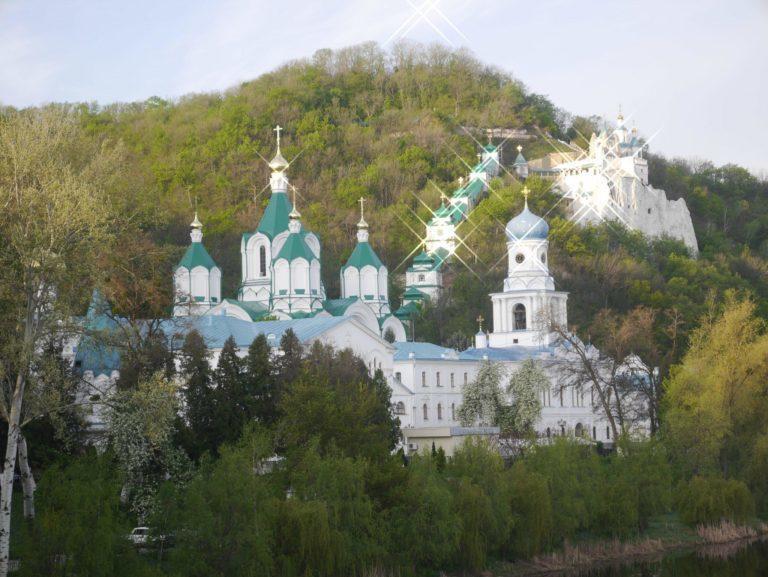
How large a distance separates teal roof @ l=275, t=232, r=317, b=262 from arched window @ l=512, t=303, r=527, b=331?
804 centimetres

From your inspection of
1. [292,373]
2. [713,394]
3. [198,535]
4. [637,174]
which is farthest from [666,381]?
[637,174]

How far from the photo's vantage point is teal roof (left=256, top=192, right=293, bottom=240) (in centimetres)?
5688

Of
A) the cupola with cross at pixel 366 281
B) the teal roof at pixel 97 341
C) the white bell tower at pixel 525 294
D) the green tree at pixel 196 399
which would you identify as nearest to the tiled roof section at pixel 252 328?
the teal roof at pixel 97 341

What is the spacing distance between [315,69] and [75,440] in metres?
72.0

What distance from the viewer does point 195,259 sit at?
2181 inches

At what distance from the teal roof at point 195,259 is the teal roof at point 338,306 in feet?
15.1

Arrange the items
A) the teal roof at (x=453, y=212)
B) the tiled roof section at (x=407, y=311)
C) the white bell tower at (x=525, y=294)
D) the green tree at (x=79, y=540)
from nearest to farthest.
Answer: the green tree at (x=79, y=540) → the white bell tower at (x=525, y=294) → the tiled roof section at (x=407, y=311) → the teal roof at (x=453, y=212)

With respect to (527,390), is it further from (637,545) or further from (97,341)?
(97,341)

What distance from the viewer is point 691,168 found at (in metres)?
101

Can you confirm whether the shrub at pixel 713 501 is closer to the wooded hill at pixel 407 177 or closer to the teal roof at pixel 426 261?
the wooded hill at pixel 407 177

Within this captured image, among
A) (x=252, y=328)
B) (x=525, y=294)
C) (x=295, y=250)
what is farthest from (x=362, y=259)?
(x=252, y=328)

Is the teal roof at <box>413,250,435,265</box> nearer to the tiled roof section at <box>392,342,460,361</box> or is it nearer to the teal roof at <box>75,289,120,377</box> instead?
the tiled roof section at <box>392,342,460,361</box>

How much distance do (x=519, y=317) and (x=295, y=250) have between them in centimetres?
909

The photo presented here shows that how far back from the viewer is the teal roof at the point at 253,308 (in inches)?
2095
